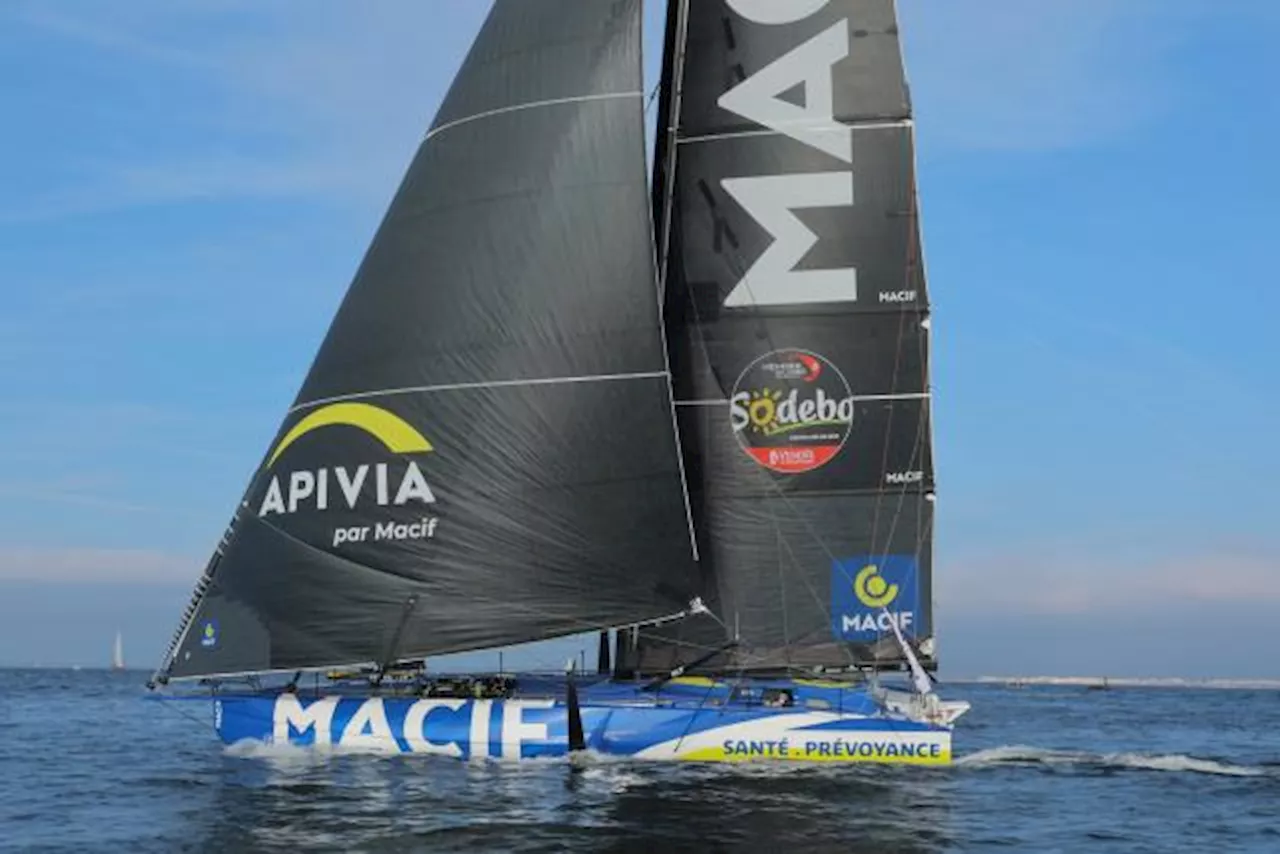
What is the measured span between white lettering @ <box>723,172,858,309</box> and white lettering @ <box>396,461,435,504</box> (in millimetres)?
6069

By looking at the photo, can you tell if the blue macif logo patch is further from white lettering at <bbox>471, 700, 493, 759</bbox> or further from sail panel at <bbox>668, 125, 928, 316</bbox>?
white lettering at <bbox>471, 700, 493, 759</bbox>

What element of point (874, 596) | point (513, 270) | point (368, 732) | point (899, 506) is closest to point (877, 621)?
point (874, 596)

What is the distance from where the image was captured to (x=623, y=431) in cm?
2252

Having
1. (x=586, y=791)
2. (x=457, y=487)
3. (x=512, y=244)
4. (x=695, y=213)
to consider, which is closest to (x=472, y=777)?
(x=586, y=791)

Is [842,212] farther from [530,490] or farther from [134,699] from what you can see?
[134,699]

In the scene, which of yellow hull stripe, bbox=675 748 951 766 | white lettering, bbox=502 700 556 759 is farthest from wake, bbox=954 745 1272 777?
white lettering, bbox=502 700 556 759

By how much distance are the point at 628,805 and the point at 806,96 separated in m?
12.2

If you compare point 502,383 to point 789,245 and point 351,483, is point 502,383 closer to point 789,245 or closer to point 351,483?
point 351,483

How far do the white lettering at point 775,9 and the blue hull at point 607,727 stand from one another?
11.2m

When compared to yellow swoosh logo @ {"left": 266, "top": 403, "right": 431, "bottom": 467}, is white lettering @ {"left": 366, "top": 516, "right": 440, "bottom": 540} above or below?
below

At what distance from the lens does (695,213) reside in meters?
25.0

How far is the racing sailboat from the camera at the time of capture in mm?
22172

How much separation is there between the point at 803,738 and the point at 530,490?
546 centimetres

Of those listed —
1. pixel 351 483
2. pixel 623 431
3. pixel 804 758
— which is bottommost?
pixel 804 758
